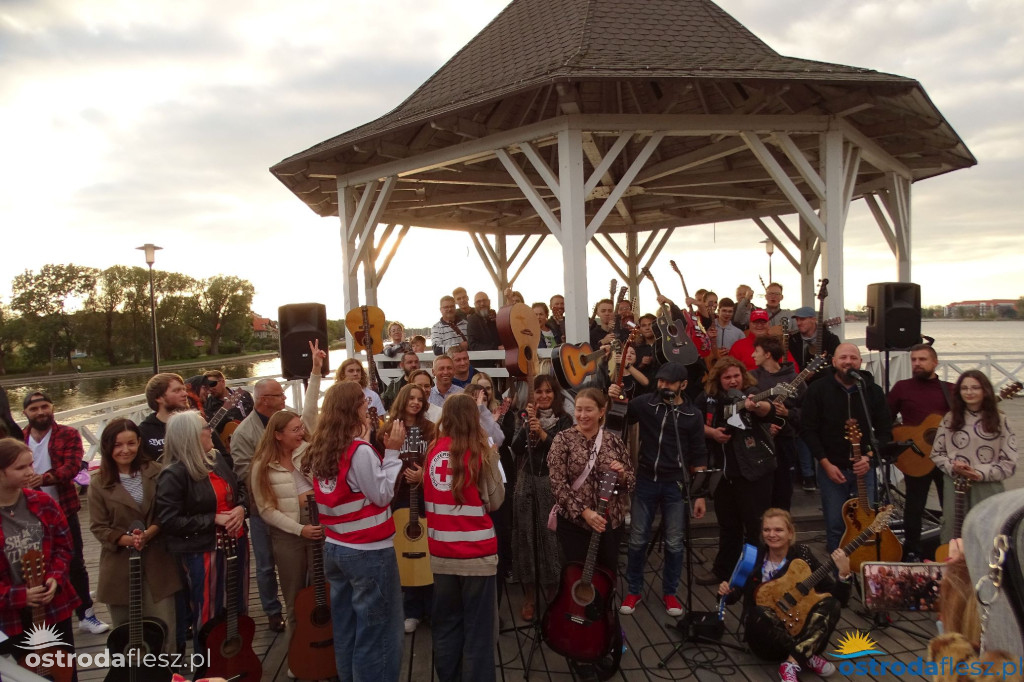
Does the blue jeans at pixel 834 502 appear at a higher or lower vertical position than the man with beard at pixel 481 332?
lower

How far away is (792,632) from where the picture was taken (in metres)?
3.75

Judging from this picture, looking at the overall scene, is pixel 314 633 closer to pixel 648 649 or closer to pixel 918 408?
pixel 648 649

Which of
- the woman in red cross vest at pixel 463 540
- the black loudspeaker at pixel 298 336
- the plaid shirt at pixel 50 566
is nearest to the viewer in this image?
the plaid shirt at pixel 50 566

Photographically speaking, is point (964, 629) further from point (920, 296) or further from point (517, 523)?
point (920, 296)

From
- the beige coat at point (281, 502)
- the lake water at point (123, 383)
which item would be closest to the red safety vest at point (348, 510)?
the beige coat at point (281, 502)

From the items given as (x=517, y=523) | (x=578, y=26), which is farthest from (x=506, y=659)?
(x=578, y=26)

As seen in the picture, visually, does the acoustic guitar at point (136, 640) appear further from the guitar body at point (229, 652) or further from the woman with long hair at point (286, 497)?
the woman with long hair at point (286, 497)

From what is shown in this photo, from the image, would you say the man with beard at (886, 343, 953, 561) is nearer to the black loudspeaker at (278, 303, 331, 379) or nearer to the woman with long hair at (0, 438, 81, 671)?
the black loudspeaker at (278, 303, 331, 379)

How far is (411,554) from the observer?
438cm

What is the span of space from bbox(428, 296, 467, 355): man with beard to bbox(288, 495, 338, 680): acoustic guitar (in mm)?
4172

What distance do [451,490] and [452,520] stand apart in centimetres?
17

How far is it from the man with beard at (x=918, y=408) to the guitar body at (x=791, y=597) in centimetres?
180

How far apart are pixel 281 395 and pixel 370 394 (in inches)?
62.2

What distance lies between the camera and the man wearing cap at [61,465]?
178 inches
